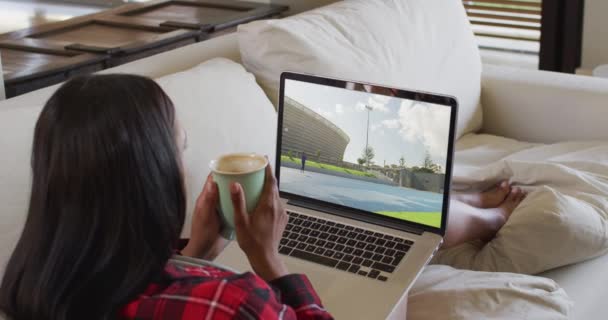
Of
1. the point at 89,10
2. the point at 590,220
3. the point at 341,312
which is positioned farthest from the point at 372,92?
the point at 89,10

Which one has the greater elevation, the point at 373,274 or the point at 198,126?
the point at 198,126

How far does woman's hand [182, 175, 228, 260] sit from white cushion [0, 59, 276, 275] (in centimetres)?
27

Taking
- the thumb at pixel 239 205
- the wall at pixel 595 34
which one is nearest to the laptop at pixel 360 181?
the thumb at pixel 239 205

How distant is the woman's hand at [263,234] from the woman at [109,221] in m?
0.14

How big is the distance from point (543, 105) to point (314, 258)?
1226mm

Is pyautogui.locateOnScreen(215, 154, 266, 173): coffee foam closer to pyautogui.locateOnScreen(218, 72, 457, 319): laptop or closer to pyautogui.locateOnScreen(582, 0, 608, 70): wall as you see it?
pyautogui.locateOnScreen(218, 72, 457, 319): laptop

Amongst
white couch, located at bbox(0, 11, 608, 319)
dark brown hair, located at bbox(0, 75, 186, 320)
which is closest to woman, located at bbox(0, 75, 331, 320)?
dark brown hair, located at bbox(0, 75, 186, 320)

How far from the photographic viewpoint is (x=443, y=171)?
1320 mm

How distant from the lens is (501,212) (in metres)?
1.75

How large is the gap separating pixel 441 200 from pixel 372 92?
8.7 inches

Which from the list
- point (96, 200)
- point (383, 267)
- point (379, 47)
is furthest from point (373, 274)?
point (379, 47)

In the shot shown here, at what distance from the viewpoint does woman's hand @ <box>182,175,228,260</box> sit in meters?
1.06

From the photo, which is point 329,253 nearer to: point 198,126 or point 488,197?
point 198,126

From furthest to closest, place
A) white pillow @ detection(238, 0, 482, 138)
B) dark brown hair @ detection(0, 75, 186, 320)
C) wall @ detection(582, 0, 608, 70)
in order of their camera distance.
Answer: wall @ detection(582, 0, 608, 70), white pillow @ detection(238, 0, 482, 138), dark brown hair @ detection(0, 75, 186, 320)
